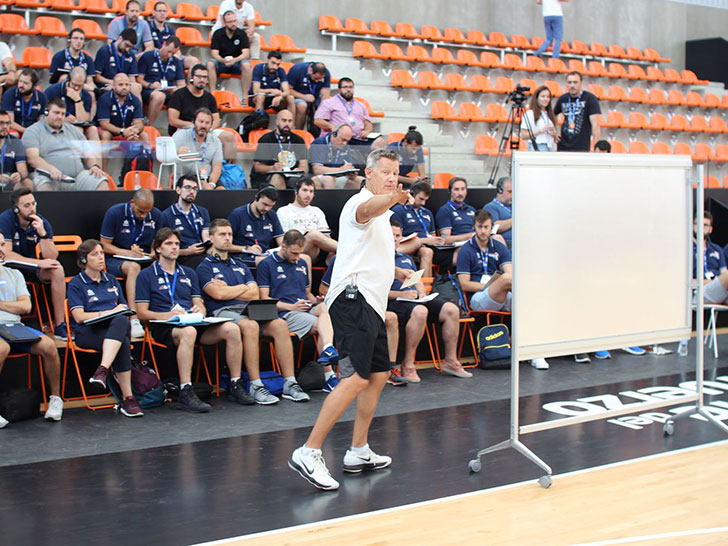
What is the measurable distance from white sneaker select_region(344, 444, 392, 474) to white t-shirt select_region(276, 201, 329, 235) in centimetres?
396

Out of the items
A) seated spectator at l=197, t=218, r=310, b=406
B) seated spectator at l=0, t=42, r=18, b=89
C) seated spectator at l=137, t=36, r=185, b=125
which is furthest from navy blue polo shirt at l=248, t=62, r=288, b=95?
seated spectator at l=197, t=218, r=310, b=406

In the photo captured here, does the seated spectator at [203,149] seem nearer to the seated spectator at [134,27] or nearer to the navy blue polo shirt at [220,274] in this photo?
the navy blue polo shirt at [220,274]

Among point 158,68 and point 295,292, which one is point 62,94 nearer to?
point 158,68

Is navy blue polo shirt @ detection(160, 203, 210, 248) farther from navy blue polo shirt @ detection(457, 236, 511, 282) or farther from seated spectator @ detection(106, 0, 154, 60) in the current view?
seated spectator @ detection(106, 0, 154, 60)

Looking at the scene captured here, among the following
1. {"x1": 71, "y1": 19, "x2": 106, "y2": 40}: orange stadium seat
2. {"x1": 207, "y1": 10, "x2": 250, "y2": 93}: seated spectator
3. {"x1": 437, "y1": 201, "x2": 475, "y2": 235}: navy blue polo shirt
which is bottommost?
{"x1": 437, "y1": 201, "x2": 475, "y2": 235}: navy blue polo shirt

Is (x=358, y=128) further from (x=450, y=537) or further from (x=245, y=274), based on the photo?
(x=450, y=537)

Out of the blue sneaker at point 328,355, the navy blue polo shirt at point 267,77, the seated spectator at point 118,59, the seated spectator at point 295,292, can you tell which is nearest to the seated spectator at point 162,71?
the seated spectator at point 118,59

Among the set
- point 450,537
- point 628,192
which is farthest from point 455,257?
point 450,537

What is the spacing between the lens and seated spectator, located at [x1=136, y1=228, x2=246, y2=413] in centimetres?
A: 661

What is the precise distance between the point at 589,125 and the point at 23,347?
24.0 ft

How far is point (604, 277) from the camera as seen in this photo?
506 centimetres

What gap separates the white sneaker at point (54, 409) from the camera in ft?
20.0

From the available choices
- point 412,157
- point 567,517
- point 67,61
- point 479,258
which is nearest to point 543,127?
point 412,157

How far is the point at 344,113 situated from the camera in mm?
10883
